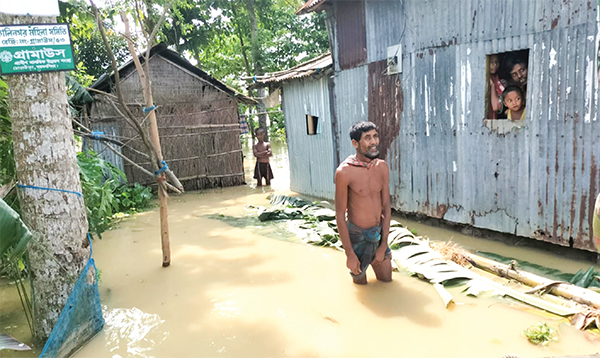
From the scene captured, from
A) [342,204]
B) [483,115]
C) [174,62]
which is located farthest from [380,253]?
[174,62]

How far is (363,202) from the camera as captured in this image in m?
4.18

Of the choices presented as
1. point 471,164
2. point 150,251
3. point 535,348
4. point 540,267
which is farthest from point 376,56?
point 535,348

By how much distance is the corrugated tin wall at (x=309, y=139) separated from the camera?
9125mm

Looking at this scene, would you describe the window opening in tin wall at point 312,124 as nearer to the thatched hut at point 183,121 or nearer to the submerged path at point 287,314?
the thatched hut at point 183,121

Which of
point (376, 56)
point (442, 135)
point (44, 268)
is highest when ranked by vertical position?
point (376, 56)

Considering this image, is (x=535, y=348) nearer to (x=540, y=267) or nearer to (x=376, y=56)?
(x=540, y=267)

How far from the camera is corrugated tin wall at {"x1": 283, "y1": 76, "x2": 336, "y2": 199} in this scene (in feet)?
29.9

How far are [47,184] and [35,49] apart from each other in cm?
102

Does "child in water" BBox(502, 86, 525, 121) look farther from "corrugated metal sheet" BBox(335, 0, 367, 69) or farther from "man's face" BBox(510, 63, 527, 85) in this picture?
"corrugated metal sheet" BBox(335, 0, 367, 69)

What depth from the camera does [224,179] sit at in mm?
12242

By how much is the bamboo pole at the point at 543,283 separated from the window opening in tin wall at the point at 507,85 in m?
2.07

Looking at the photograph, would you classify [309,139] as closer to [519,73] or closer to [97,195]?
[519,73]

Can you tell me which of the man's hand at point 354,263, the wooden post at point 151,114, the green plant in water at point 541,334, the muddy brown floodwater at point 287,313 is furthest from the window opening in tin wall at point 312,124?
the green plant in water at point 541,334

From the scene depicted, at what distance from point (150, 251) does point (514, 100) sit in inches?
220
